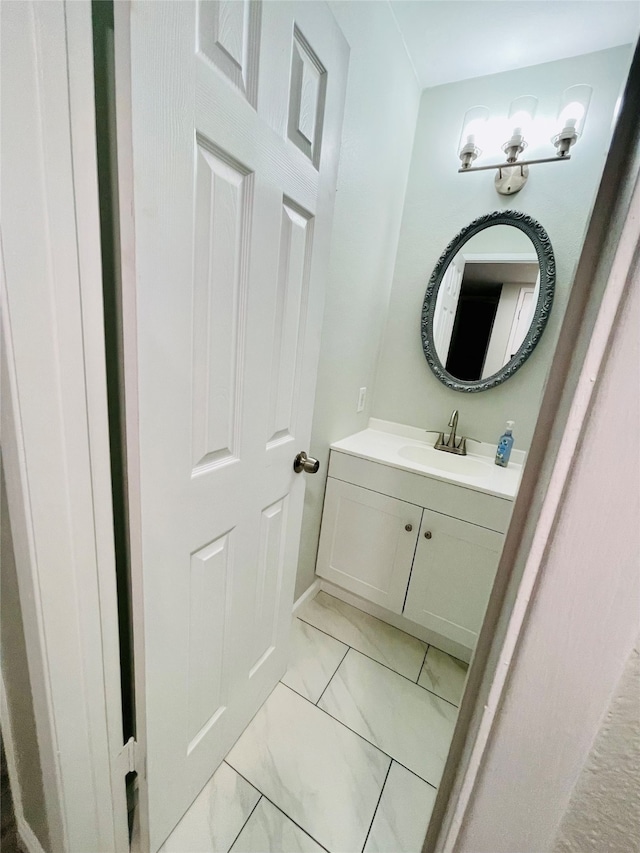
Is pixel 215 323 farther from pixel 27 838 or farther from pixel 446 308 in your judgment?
pixel 446 308

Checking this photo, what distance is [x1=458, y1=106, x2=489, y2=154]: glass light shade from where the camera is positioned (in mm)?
1423

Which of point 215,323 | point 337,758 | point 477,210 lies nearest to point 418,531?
point 337,758

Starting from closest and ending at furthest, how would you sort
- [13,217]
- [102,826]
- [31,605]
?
[13,217]
[31,605]
[102,826]

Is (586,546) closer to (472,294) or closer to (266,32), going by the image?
(266,32)

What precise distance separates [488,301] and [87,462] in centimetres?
173

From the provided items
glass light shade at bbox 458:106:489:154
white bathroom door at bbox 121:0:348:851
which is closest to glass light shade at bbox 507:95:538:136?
glass light shade at bbox 458:106:489:154

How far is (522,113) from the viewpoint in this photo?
1.35 m

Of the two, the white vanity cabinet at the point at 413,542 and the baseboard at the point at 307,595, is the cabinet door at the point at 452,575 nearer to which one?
the white vanity cabinet at the point at 413,542

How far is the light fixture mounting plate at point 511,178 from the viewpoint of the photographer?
141cm

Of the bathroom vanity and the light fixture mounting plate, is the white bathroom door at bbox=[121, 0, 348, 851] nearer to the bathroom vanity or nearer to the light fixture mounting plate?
the bathroom vanity

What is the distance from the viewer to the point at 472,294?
63.0 inches

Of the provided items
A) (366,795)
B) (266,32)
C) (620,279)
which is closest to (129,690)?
(366,795)

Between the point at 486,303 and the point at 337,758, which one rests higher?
the point at 486,303

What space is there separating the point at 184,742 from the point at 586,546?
1.03 metres
